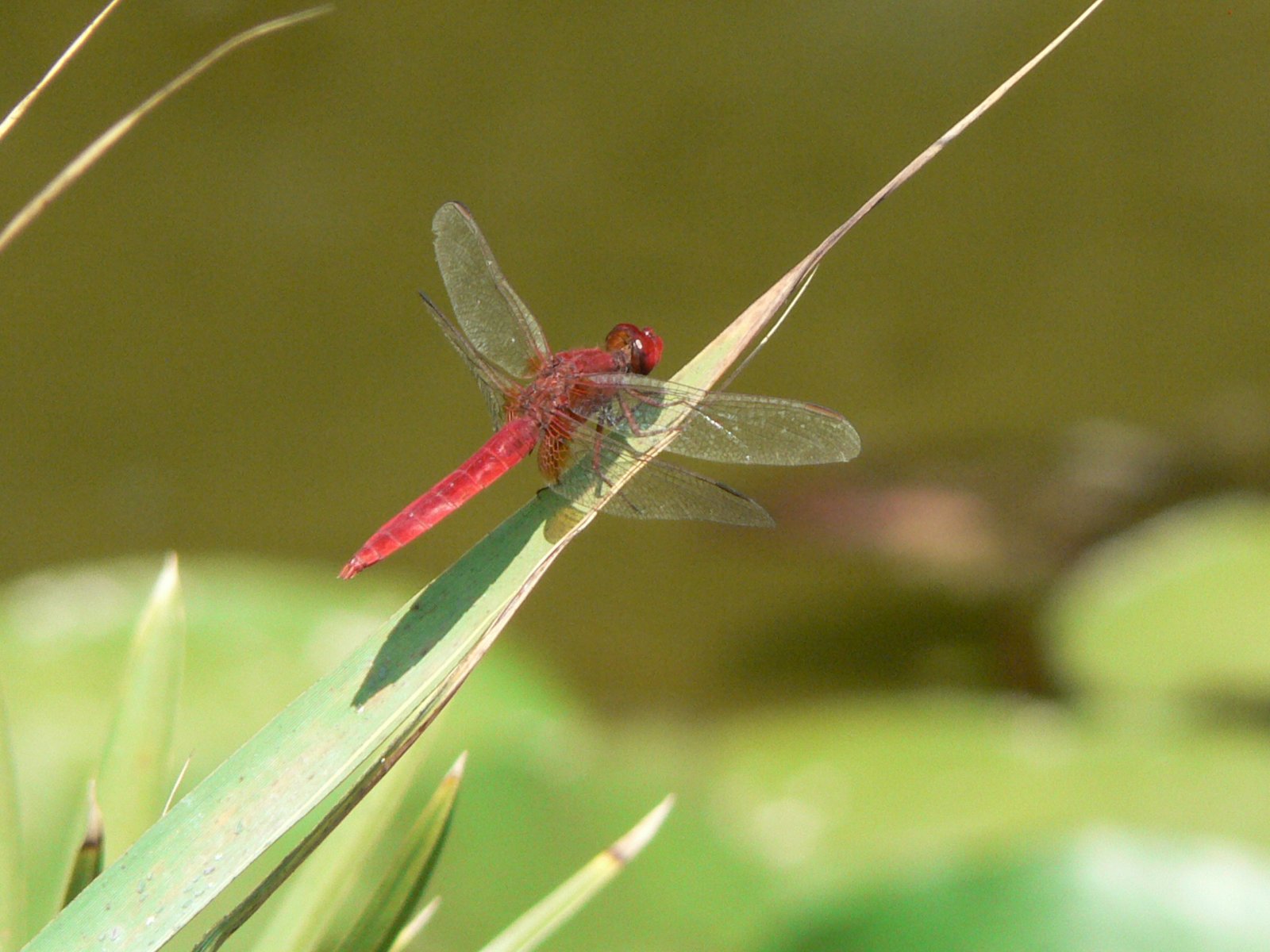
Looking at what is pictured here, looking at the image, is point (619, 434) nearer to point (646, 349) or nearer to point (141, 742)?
point (646, 349)

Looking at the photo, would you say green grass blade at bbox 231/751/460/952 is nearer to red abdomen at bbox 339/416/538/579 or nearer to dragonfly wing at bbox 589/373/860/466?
red abdomen at bbox 339/416/538/579

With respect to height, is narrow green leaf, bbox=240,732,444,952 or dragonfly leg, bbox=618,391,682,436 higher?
dragonfly leg, bbox=618,391,682,436

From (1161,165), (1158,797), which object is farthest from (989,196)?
(1158,797)

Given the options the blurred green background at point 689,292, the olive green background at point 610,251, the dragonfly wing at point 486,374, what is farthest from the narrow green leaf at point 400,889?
the olive green background at point 610,251

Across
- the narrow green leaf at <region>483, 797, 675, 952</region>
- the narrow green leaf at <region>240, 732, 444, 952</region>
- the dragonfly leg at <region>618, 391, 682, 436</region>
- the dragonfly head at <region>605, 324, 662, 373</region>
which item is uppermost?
the dragonfly head at <region>605, 324, 662, 373</region>

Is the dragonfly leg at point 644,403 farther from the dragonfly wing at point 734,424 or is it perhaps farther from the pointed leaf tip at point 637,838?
the pointed leaf tip at point 637,838

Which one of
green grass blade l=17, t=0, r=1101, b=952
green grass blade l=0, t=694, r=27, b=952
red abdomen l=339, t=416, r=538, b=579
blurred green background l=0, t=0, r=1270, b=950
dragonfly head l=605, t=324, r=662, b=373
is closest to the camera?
green grass blade l=17, t=0, r=1101, b=952

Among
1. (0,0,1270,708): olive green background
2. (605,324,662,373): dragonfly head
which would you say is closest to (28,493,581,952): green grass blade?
(605,324,662,373): dragonfly head
